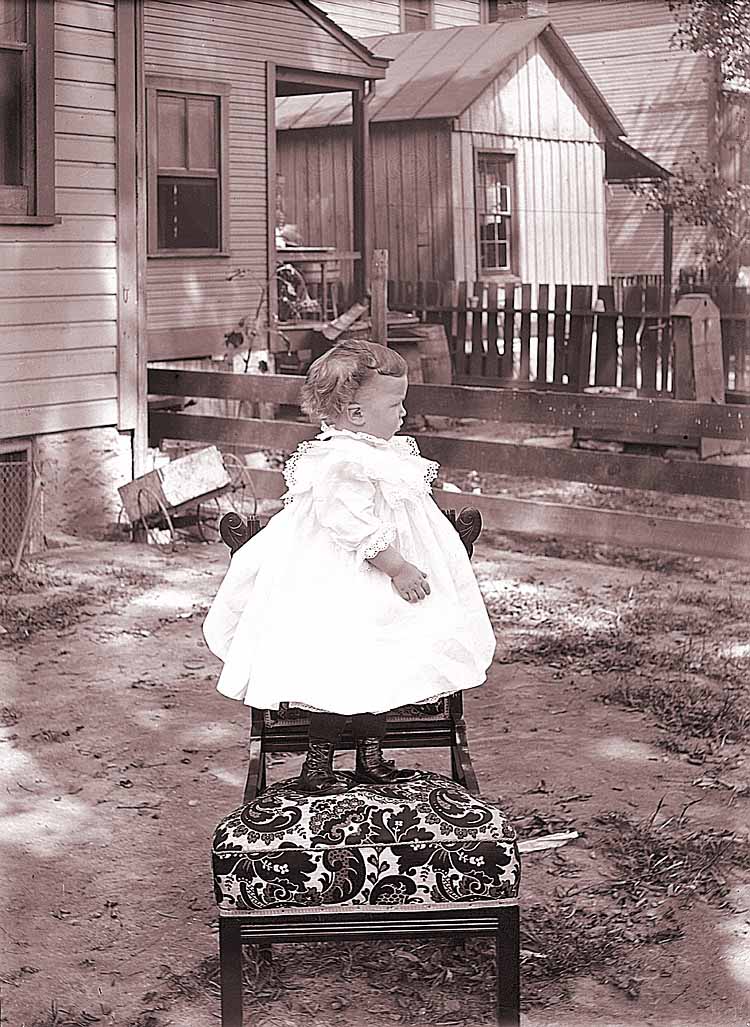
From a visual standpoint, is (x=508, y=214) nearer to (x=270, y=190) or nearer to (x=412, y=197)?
(x=412, y=197)

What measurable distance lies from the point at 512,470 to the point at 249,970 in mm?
4713

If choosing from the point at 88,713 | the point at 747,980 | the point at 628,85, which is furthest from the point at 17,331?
the point at 628,85

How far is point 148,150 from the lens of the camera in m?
9.34

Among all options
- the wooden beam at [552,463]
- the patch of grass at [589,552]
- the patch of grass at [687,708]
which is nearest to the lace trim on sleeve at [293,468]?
the patch of grass at [687,708]

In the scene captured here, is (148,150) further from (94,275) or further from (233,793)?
(233,793)

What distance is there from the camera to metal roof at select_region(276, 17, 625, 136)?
1286cm

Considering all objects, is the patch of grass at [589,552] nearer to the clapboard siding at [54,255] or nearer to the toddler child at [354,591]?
the clapboard siding at [54,255]

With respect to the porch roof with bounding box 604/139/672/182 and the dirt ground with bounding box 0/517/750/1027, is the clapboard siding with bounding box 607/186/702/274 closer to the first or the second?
the porch roof with bounding box 604/139/672/182

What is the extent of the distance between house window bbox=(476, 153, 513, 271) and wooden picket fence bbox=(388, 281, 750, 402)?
1.03 meters

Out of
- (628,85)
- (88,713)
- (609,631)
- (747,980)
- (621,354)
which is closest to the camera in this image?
(747,980)

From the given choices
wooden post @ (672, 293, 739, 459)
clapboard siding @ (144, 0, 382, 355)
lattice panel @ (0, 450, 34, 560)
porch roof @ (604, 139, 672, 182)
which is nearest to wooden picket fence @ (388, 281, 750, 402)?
wooden post @ (672, 293, 739, 459)

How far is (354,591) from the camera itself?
2.65 meters

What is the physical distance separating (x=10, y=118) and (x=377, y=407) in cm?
512

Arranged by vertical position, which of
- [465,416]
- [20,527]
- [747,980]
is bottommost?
[747,980]
